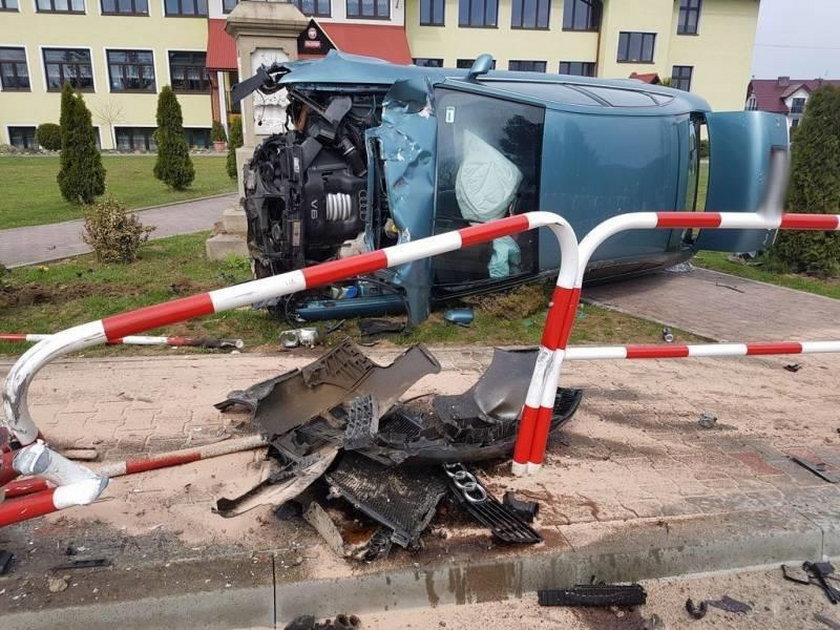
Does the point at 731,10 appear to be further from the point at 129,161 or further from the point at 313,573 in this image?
the point at 313,573

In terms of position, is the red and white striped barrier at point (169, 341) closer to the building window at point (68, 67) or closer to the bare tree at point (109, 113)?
the bare tree at point (109, 113)

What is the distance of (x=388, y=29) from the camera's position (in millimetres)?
34500

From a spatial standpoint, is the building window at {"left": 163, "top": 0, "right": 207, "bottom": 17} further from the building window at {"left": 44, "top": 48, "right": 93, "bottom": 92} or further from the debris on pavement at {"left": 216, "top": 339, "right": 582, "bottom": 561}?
the debris on pavement at {"left": 216, "top": 339, "right": 582, "bottom": 561}

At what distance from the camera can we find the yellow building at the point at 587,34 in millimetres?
36969

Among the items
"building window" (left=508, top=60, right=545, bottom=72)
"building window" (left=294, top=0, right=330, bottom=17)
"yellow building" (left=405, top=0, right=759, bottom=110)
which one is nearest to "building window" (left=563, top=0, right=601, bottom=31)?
"yellow building" (left=405, top=0, right=759, bottom=110)

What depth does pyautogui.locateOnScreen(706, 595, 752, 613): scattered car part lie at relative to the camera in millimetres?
2807

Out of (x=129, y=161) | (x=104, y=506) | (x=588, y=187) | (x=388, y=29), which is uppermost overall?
(x=388, y=29)

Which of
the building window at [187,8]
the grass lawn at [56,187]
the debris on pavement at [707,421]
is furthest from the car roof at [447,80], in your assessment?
the building window at [187,8]

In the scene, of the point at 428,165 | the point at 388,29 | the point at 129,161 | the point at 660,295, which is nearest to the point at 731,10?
the point at 388,29

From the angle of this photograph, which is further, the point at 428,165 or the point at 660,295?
the point at 660,295

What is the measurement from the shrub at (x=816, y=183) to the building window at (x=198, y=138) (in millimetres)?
33457

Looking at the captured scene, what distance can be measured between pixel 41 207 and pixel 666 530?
15.4 metres

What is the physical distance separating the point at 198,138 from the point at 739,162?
35.1 metres

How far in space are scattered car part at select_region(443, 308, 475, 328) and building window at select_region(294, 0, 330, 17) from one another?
105 feet
